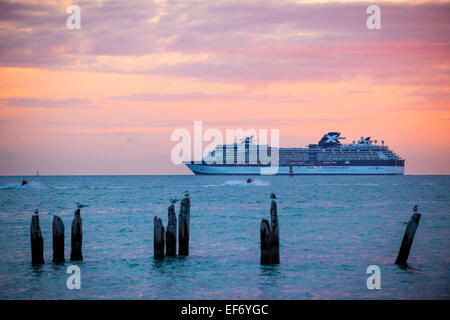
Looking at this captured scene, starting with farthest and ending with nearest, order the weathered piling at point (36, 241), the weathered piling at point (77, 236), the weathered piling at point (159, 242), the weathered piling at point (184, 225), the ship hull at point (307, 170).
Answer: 1. the ship hull at point (307, 170)
2. the weathered piling at point (184, 225)
3. the weathered piling at point (159, 242)
4. the weathered piling at point (77, 236)
5. the weathered piling at point (36, 241)

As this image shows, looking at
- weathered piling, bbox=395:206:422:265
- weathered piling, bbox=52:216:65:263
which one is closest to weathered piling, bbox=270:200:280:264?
weathered piling, bbox=395:206:422:265

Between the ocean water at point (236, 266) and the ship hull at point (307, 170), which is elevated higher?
the ship hull at point (307, 170)

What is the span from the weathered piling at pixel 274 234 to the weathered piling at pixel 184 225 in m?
3.03

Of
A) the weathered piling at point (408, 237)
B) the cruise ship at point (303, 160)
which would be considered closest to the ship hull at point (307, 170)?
the cruise ship at point (303, 160)

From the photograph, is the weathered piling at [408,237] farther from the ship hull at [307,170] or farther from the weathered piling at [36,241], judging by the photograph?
the ship hull at [307,170]

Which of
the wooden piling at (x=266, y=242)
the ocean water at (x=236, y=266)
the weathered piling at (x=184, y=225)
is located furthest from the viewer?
the weathered piling at (x=184, y=225)

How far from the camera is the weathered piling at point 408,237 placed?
54.0ft

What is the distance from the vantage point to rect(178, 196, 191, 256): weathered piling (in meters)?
18.3

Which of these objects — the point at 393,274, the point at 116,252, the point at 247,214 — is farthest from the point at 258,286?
the point at 247,214

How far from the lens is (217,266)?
18.1m

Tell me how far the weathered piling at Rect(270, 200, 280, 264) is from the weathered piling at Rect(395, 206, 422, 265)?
3.85 meters

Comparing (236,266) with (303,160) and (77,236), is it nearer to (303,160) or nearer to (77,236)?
(77,236)
